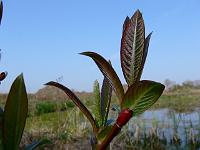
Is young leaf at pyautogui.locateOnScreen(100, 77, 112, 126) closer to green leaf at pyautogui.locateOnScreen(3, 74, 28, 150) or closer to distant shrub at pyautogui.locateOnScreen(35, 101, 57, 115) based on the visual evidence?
green leaf at pyautogui.locateOnScreen(3, 74, 28, 150)

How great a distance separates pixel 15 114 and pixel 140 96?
0.51 feet

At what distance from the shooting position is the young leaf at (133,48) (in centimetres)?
48

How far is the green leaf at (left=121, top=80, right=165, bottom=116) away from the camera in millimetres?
448

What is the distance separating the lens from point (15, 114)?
1.66ft

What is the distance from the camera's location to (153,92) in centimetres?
45

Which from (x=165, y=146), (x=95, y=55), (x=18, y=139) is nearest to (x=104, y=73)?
(x=95, y=55)

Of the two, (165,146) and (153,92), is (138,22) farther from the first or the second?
(165,146)

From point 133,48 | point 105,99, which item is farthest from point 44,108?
point 133,48

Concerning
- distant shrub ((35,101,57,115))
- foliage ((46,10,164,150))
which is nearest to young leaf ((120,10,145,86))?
foliage ((46,10,164,150))

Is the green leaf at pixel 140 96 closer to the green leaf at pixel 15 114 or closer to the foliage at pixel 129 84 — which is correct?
the foliage at pixel 129 84

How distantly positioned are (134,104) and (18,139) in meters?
0.16

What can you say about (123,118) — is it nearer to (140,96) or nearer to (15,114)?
(140,96)

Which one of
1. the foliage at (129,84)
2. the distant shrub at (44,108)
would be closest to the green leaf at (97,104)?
the foliage at (129,84)

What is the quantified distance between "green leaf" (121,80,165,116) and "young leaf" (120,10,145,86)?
2 cm
